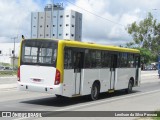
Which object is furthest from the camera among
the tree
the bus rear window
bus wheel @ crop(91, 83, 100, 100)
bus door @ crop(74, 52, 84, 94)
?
the tree

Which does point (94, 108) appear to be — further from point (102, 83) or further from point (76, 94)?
point (102, 83)

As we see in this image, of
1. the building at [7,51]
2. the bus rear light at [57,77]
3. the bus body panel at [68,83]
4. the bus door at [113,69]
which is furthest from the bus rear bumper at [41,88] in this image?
the building at [7,51]

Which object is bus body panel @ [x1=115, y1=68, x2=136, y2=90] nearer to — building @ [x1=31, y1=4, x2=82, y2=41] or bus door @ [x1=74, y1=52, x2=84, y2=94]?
bus door @ [x1=74, y1=52, x2=84, y2=94]

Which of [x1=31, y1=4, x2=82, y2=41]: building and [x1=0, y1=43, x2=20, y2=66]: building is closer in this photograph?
[x1=31, y1=4, x2=82, y2=41]: building

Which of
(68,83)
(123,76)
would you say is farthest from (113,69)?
(68,83)

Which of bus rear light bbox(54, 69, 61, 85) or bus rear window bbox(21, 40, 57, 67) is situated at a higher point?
bus rear window bbox(21, 40, 57, 67)

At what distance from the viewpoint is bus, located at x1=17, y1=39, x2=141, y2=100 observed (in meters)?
15.9

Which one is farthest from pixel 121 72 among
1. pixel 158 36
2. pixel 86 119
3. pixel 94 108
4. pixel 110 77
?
pixel 158 36

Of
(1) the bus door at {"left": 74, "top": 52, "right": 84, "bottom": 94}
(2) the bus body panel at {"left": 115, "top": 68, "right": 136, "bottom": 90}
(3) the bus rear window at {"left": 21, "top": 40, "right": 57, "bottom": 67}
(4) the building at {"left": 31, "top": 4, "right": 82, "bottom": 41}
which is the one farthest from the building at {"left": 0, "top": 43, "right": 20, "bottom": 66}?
(3) the bus rear window at {"left": 21, "top": 40, "right": 57, "bottom": 67}

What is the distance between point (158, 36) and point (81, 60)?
266 feet

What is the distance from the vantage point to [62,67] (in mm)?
15898

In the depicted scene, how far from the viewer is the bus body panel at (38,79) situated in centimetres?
1583

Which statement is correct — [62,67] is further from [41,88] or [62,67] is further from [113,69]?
[113,69]

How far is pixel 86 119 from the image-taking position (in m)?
12.4
